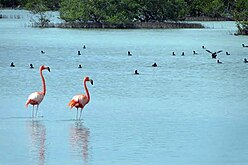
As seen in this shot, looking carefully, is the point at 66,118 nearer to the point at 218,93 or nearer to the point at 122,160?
the point at 122,160

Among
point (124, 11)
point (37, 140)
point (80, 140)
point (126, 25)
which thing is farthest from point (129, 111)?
point (126, 25)

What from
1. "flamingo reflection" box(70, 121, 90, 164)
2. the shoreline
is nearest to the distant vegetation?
the shoreline

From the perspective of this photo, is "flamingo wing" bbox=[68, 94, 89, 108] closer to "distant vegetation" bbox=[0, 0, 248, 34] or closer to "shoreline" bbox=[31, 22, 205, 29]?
"distant vegetation" bbox=[0, 0, 248, 34]

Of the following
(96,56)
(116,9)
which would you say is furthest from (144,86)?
(116,9)

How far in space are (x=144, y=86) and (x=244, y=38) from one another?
98.5 feet

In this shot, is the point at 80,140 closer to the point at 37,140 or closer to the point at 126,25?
the point at 37,140

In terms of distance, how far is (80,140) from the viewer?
1428 cm

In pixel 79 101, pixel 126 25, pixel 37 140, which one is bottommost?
pixel 37 140

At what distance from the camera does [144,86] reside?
78.5 ft

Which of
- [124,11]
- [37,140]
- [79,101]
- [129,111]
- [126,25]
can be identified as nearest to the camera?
[37,140]

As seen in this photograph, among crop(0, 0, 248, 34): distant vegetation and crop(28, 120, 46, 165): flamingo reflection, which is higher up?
crop(0, 0, 248, 34): distant vegetation

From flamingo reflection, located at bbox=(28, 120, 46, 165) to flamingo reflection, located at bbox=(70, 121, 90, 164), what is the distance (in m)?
0.45

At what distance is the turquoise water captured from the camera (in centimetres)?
1323

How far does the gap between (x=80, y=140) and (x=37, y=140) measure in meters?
0.66
